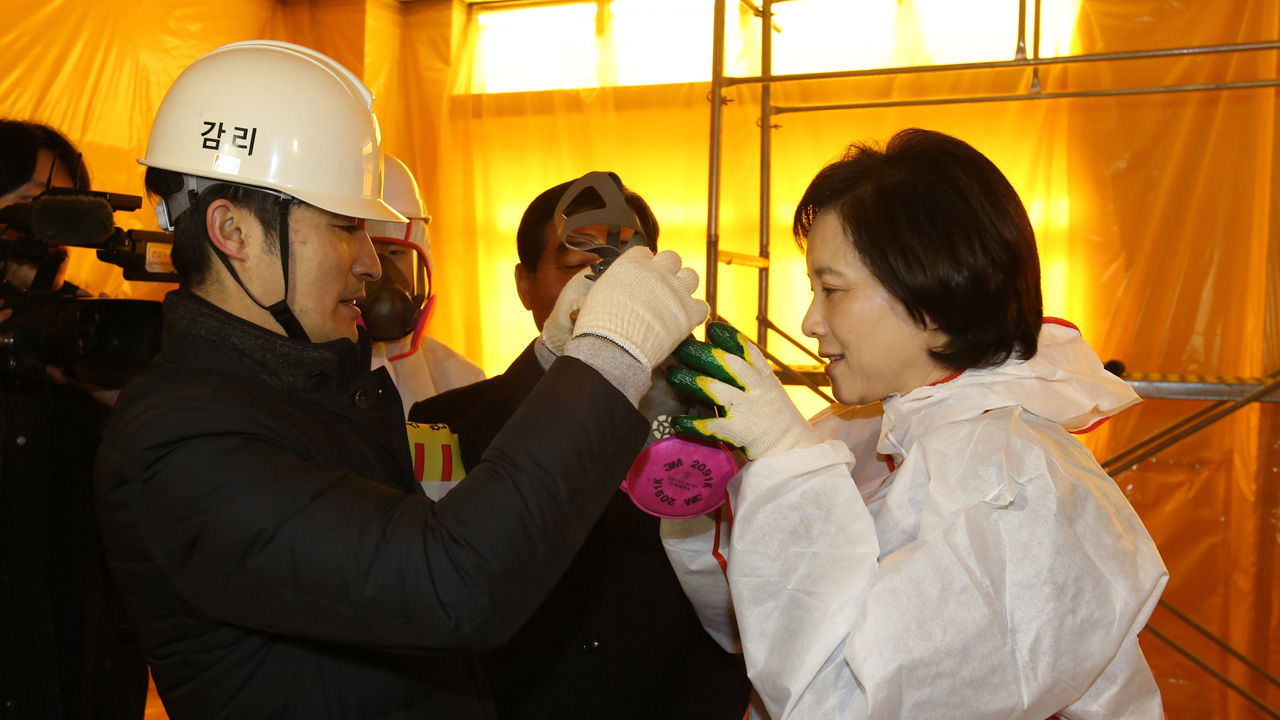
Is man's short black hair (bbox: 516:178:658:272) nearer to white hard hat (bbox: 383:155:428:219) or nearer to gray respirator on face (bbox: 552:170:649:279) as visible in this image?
gray respirator on face (bbox: 552:170:649:279)

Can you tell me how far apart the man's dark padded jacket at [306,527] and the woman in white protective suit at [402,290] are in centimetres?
80

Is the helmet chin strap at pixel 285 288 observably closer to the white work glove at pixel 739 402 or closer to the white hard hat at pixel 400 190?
the white work glove at pixel 739 402

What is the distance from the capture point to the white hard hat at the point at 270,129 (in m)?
1.12

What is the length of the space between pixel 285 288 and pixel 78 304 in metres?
0.78

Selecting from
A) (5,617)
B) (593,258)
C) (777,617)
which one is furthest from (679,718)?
(5,617)

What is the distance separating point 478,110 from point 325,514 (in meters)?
4.37

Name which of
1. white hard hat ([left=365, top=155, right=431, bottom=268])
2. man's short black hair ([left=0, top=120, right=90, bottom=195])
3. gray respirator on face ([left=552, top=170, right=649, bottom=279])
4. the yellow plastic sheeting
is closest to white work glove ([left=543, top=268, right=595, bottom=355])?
gray respirator on face ([left=552, top=170, right=649, bottom=279])

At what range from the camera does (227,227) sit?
3.58 feet

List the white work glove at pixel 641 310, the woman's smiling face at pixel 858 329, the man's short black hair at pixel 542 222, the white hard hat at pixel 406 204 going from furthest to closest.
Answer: the white hard hat at pixel 406 204 → the man's short black hair at pixel 542 222 → the woman's smiling face at pixel 858 329 → the white work glove at pixel 641 310

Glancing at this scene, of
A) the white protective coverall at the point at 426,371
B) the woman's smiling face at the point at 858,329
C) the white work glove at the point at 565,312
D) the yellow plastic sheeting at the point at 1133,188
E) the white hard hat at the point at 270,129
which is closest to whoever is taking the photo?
the white hard hat at the point at 270,129

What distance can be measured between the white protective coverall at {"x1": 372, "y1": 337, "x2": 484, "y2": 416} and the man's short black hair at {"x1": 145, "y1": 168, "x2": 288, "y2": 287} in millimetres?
1525

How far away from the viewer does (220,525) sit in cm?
87

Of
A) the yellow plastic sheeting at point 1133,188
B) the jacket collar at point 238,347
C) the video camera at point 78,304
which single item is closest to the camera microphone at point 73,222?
the video camera at point 78,304

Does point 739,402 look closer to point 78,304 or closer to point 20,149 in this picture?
point 78,304
